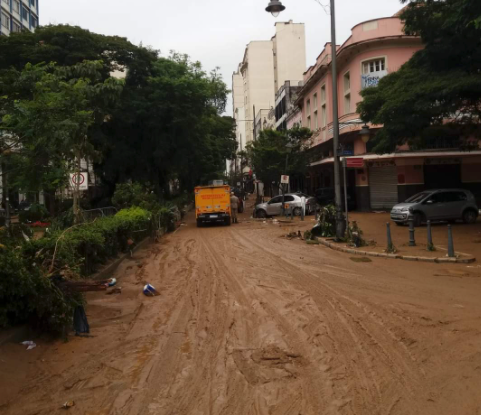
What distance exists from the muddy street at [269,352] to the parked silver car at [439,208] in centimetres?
1028

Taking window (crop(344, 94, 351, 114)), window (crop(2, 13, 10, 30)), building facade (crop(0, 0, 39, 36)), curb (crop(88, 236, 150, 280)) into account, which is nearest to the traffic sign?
curb (crop(88, 236, 150, 280))

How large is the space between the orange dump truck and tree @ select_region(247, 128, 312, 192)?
28.5 ft

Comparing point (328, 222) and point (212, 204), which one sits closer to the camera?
point (328, 222)

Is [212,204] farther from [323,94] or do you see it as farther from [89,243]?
[89,243]

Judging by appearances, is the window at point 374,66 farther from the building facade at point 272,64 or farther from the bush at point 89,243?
the building facade at point 272,64

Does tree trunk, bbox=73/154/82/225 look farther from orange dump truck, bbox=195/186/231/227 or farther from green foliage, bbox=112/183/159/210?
orange dump truck, bbox=195/186/231/227

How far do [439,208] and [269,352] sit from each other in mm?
17217

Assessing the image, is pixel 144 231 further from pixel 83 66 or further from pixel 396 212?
pixel 396 212

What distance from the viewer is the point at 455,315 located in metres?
6.99

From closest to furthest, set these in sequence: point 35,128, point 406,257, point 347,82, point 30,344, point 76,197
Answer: point 30,344, point 35,128, point 406,257, point 76,197, point 347,82

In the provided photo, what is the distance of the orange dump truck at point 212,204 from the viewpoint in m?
25.5

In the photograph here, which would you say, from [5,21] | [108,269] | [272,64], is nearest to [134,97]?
[108,269]

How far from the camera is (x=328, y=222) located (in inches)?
685

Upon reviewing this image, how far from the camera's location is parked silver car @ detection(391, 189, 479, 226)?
2023cm
